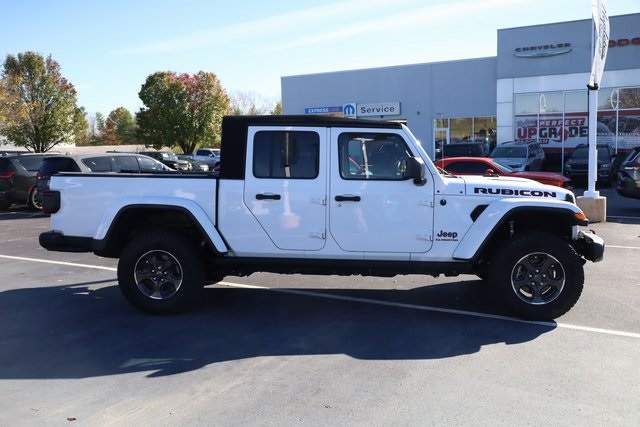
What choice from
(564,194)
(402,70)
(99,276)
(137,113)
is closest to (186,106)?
(137,113)

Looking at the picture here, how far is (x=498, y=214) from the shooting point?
18.0 ft

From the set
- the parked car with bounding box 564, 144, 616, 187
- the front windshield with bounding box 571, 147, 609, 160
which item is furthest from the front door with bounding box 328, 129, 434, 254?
the front windshield with bounding box 571, 147, 609, 160

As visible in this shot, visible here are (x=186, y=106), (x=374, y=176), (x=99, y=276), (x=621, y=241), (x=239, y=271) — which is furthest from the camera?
(x=186, y=106)

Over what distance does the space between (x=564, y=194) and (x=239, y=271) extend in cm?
350

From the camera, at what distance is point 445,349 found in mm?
4895

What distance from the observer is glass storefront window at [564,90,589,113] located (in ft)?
90.8

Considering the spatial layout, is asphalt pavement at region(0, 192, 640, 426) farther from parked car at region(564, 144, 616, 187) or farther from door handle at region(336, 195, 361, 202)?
parked car at region(564, 144, 616, 187)

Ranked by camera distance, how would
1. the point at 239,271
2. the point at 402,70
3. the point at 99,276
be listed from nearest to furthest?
the point at 239,271 → the point at 99,276 → the point at 402,70

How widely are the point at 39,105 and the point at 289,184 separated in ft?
127

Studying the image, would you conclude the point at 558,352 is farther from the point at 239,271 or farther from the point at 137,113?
the point at 137,113

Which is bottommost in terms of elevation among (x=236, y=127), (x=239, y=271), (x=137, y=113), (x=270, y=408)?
(x=270, y=408)

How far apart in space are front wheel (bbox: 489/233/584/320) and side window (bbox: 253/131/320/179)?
6.93ft

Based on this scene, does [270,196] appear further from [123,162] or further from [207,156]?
[207,156]

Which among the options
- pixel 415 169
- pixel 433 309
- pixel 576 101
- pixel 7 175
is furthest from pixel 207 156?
pixel 415 169
